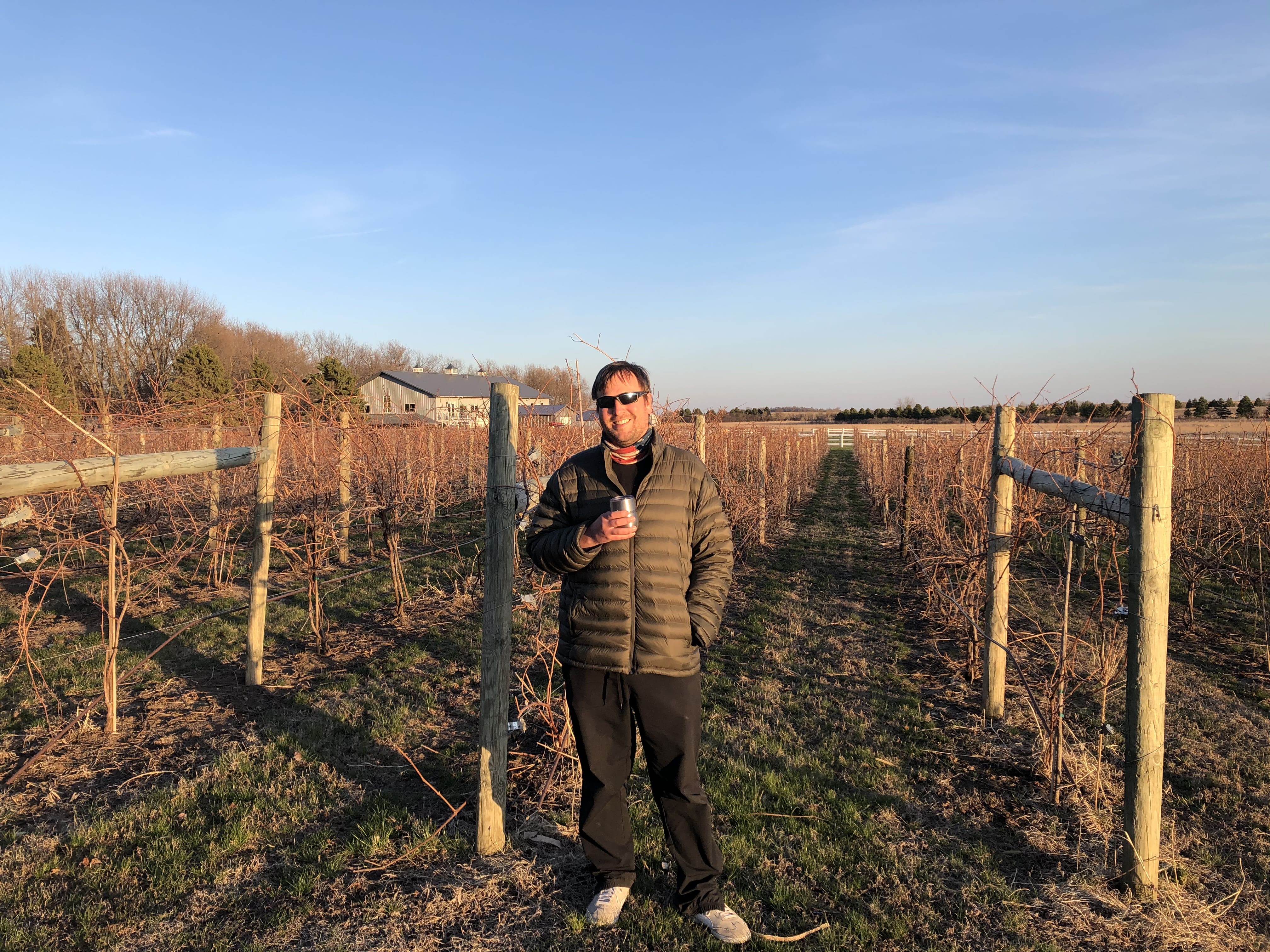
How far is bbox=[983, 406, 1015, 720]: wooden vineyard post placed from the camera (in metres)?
3.81

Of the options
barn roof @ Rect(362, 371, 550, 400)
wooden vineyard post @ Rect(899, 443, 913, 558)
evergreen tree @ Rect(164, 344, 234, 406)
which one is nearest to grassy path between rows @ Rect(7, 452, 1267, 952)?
evergreen tree @ Rect(164, 344, 234, 406)

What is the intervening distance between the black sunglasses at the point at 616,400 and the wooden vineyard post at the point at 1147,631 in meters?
1.72

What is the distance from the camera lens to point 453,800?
121 inches

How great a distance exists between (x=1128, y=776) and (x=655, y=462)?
203 centimetres

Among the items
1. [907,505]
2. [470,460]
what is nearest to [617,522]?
→ [907,505]

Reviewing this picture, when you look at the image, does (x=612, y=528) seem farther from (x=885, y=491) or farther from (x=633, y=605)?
(x=885, y=491)

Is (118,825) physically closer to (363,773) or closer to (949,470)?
(363,773)

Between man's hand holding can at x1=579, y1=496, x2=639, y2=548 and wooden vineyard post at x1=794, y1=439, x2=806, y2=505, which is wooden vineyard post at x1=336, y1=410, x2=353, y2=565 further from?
wooden vineyard post at x1=794, y1=439, x2=806, y2=505

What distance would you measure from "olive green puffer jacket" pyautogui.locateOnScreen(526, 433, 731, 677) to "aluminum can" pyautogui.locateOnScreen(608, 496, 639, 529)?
205 mm

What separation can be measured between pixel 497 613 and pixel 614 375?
42.6 inches

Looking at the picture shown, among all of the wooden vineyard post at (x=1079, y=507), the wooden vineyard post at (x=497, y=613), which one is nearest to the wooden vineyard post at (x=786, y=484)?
the wooden vineyard post at (x=1079, y=507)

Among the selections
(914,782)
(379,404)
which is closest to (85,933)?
(914,782)

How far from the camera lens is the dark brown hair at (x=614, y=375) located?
2.22 m

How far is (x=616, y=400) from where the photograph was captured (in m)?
2.20
